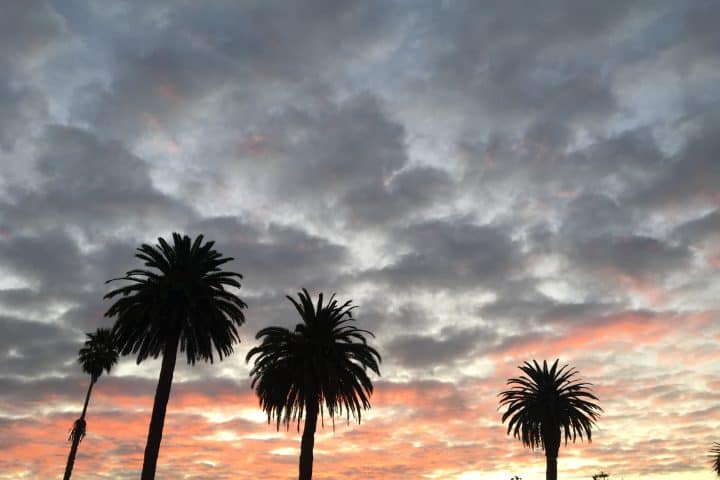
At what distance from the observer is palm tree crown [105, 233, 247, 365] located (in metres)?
46.7

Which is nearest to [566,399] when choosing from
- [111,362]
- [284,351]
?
[284,351]

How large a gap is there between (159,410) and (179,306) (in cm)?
719

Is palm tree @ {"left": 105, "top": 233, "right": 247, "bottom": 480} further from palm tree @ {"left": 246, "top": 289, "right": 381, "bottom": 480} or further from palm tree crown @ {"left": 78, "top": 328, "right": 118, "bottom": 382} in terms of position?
palm tree crown @ {"left": 78, "top": 328, "right": 118, "bottom": 382}

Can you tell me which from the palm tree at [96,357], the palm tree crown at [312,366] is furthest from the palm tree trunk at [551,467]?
the palm tree at [96,357]

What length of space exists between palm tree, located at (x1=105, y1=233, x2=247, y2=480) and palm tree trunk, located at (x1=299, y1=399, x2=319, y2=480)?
754cm

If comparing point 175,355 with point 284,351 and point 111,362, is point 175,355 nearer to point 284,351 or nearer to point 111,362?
point 284,351

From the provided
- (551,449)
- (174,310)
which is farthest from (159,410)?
(551,449)

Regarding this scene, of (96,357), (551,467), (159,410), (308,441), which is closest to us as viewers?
(159,410)

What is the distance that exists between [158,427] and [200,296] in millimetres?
9271

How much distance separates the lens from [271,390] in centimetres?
4866

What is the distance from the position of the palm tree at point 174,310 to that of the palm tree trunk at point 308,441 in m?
7.54

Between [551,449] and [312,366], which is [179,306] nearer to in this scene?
[312,366]

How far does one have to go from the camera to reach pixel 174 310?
46.5 meters

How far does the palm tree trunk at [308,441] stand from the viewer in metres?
47.6
